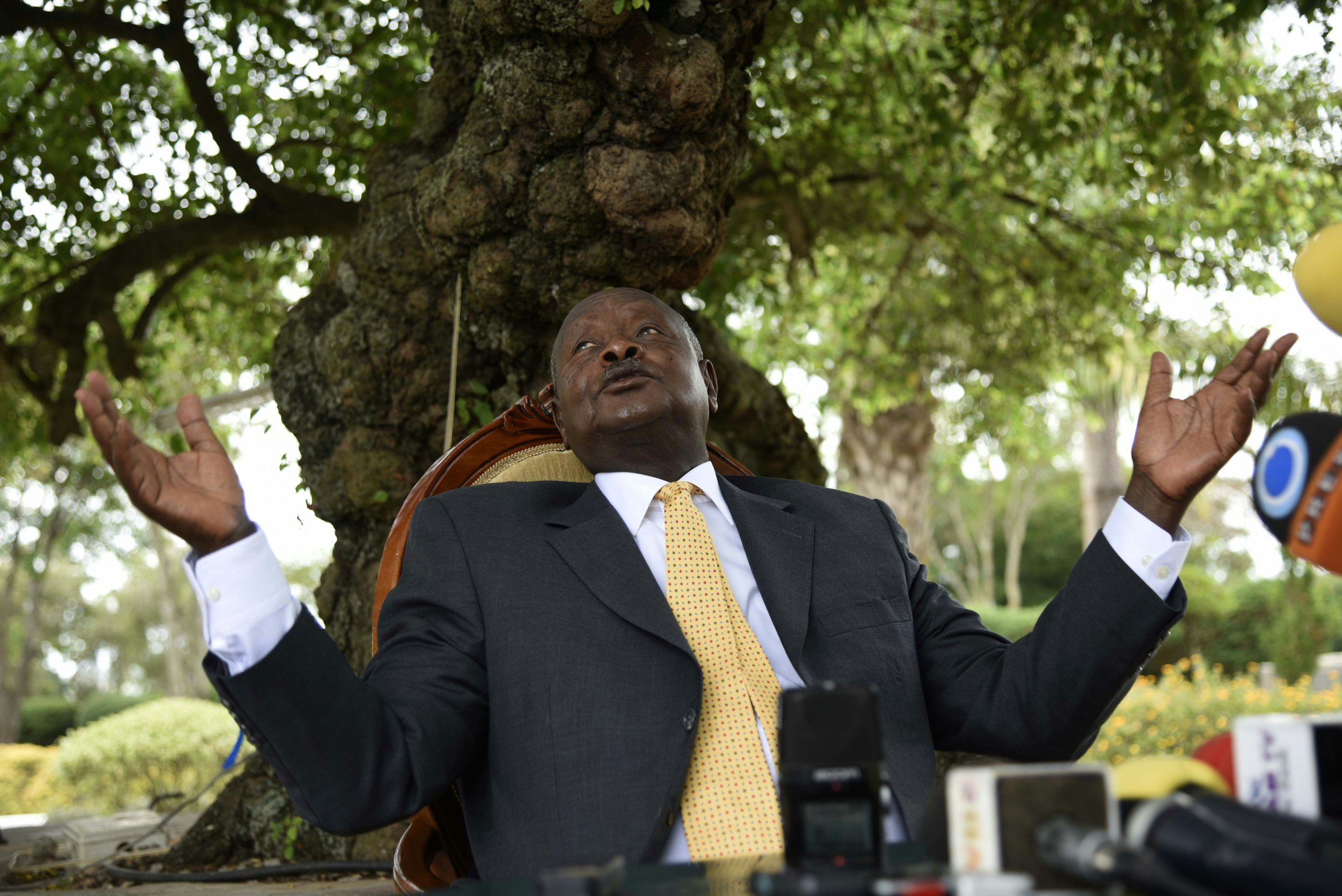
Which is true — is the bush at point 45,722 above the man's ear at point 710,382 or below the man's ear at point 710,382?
below

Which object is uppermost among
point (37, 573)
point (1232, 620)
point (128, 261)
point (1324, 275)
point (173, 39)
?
point (173, 39)

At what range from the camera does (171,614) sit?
24.7 meters

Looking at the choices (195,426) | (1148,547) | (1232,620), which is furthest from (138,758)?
(1232,620)

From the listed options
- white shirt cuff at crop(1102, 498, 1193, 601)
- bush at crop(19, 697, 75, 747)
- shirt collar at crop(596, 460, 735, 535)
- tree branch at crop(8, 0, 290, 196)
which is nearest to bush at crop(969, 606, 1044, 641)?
tree branch at crop(8, 0, 290, 196)

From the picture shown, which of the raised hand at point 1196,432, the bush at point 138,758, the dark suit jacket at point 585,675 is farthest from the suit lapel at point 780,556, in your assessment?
the bush at point 138,758

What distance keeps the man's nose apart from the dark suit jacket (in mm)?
370

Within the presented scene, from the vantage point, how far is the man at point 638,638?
1.78 metres

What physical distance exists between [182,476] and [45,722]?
2579cm

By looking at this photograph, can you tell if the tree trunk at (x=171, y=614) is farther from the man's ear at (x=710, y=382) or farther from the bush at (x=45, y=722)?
the man's ear at (x=710, y=382)

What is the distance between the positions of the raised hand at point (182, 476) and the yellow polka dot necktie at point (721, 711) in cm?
99

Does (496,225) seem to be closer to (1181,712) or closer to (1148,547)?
(1148,547)

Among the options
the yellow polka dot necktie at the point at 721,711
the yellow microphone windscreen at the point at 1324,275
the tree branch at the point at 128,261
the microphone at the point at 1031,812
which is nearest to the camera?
the microphone at the point at 1031,812

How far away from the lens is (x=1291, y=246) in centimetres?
730

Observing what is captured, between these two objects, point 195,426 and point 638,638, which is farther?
point 638,638
